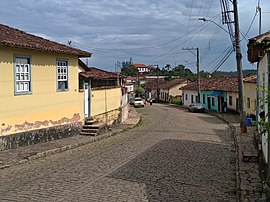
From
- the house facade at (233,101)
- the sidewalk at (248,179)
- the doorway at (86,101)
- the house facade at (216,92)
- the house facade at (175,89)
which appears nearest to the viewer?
the sidewalk at (248,179)

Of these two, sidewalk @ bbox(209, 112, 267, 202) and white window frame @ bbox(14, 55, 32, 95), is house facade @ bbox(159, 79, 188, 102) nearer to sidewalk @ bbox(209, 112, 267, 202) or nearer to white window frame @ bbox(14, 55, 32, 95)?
white window frame @ bbox(14, 55, 32, 95)

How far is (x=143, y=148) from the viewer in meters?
15.1

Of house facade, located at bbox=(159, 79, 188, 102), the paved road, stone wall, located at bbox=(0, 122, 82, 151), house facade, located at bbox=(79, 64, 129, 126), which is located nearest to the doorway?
house facade, located at bbox=(79, 64, 129, 126)

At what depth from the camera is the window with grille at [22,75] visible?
571 inches

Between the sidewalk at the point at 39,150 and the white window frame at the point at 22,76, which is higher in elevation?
the white window frame at the point at 22,76

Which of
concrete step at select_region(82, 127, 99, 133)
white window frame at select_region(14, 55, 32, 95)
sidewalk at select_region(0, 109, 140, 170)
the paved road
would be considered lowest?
the paved road

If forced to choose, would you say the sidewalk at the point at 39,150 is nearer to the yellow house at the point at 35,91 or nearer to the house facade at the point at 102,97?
the yellow house at the point at 35,91

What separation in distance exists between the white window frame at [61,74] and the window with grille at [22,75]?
2180 mm

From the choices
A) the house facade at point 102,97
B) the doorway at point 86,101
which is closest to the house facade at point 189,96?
the house facade at point 102,97

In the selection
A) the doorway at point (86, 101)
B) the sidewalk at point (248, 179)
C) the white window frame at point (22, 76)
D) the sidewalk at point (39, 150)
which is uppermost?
the white window frame at point (22, 76)

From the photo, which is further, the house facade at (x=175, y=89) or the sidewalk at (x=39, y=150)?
the house facade at (x=175, y=89)

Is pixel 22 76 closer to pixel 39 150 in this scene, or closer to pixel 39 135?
pixel 39 135

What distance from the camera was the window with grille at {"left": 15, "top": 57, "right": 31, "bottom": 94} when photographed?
1449 centimetres

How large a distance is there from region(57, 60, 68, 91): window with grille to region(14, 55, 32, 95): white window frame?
2.28 meters
